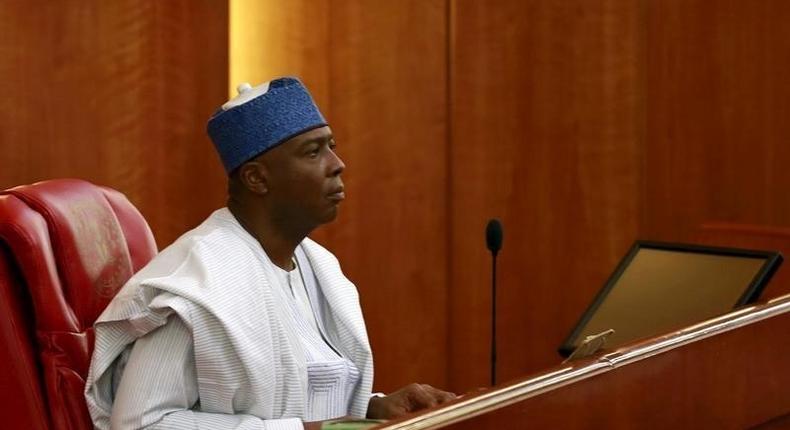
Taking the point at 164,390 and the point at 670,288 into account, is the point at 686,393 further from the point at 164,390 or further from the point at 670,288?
the point at 670,288

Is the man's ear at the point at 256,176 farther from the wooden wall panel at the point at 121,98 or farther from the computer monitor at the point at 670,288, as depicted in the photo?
the wooden wall panel at the point at 121,98

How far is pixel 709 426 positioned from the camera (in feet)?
6.61

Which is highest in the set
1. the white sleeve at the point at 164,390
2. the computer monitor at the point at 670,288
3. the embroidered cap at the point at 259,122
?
the embroidered cap at the point at 259,122

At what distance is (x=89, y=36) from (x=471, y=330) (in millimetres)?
1779

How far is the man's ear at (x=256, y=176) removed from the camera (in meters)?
2.39

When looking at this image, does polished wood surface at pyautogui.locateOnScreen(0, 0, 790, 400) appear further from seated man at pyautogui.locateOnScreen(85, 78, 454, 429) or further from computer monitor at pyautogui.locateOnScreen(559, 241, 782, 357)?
seated man at pyautogui.locateOnScreen(85, 78, 454, 429)

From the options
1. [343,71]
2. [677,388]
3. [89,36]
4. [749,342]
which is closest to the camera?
[677,388]

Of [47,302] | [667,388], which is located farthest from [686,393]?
[47,302]

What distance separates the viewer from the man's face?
7.83 feet

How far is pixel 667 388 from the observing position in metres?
1.93

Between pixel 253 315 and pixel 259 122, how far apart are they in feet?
1.27

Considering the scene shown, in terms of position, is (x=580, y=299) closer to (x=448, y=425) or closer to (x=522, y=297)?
(x=522, y=297)

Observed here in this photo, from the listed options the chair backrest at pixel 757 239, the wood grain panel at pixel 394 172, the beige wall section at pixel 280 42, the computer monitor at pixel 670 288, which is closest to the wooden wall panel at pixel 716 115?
the chair backrest at pixel 757 239

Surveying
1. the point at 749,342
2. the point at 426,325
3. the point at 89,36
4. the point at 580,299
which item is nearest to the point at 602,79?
the point at 580,299
